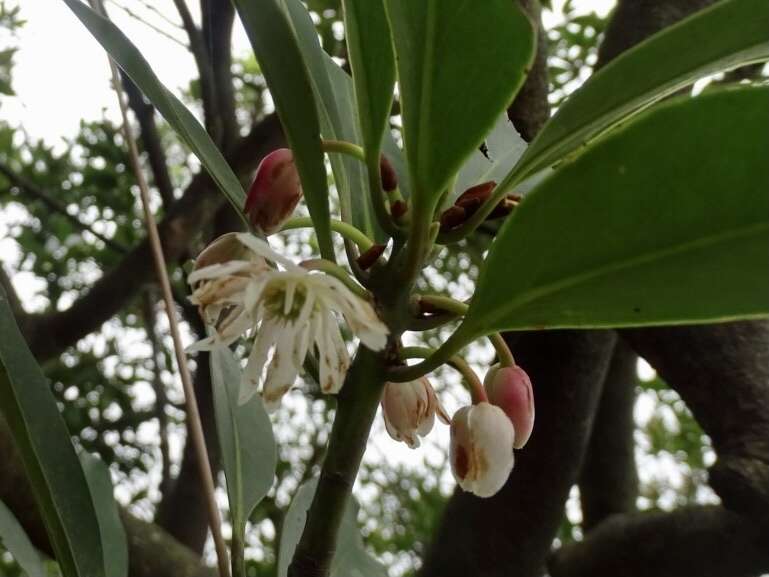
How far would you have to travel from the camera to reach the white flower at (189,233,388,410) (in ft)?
1.32

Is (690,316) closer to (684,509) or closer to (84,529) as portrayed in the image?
(84,529)

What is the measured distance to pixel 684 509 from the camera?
119cm

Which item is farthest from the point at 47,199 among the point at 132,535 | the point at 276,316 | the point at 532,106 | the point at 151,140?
the point at 276,316

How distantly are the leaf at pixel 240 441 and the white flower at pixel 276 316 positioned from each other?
0.18 metres

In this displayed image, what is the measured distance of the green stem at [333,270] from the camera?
1.33 ft

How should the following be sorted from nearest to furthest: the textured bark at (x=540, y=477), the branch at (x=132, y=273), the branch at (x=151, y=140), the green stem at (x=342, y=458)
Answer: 1. the green stem at (x=342, y=458)
2. the textured bark at (x=540, y=477)
3. the branch at (x=132, y=273)
4. the branch at (x=151, y=140)

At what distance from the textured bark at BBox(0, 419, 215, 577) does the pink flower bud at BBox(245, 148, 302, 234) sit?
810mm

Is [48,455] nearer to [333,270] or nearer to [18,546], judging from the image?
[18,546]

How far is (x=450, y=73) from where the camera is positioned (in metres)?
0.40

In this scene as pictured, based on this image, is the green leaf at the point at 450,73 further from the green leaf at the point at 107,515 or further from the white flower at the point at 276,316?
the green leaf at the point at 107,515

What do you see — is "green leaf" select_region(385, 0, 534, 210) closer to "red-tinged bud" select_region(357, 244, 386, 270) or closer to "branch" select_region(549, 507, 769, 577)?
"red-tinged bud" select_region(357, 244, 386, 270)

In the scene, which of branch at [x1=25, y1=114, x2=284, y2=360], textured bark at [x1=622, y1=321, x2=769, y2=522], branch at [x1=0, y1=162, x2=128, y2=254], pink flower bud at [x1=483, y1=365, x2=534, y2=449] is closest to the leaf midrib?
pink flower bud at [x1=483, y1=365, x2=534, y2=449]

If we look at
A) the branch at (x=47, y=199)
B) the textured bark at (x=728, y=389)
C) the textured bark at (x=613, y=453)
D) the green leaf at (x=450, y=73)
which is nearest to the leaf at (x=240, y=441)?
the green leaf at (x=450, y=73)

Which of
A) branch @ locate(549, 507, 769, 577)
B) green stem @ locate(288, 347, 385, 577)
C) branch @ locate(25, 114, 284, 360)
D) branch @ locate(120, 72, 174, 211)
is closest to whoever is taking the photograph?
green stem @ locate(288, 347, 385, 577)
